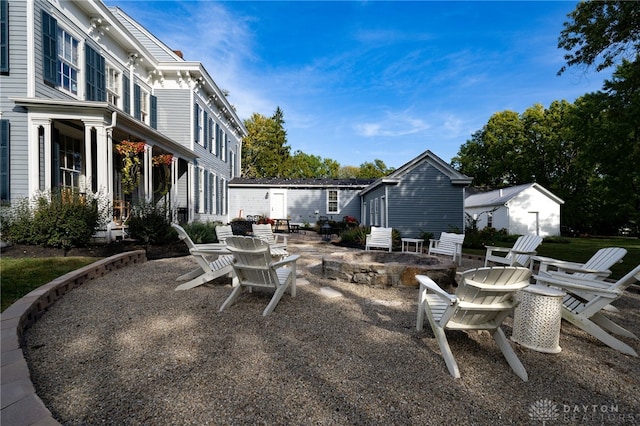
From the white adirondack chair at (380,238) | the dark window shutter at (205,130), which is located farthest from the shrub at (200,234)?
the dark window shutter at (205,130)

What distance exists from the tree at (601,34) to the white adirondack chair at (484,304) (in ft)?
Result: 26.9

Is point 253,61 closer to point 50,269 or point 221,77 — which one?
point 221,77

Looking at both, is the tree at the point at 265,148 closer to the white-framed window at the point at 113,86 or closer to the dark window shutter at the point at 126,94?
the dark window shutter at the point at 126,94

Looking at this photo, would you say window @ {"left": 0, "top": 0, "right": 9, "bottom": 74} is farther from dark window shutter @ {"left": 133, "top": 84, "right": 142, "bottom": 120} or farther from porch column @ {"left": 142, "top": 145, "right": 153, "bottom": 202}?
dark window shutter @ {"left": 133, "top": 84, "right": 142, "bottom": 120}

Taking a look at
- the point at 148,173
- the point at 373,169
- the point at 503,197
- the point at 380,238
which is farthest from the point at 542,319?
the point at 373,169

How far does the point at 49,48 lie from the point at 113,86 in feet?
10.8

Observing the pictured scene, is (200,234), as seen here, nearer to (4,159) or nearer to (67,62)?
(4,159)

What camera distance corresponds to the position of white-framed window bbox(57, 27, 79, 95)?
9031 mm

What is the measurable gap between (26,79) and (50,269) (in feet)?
19.1

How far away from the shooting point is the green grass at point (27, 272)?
163 inches

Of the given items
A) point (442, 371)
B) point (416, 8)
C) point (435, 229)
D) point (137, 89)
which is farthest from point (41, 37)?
point (435, 229)

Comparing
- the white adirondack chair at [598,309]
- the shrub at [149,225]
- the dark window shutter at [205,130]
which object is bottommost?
the white adirondack chair at [598,309]

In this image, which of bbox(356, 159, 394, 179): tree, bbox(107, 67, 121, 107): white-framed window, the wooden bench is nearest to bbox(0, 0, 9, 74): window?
bbox(107, 67, 121, 107): white-framed window

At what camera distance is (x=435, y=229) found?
14258 millimetres
